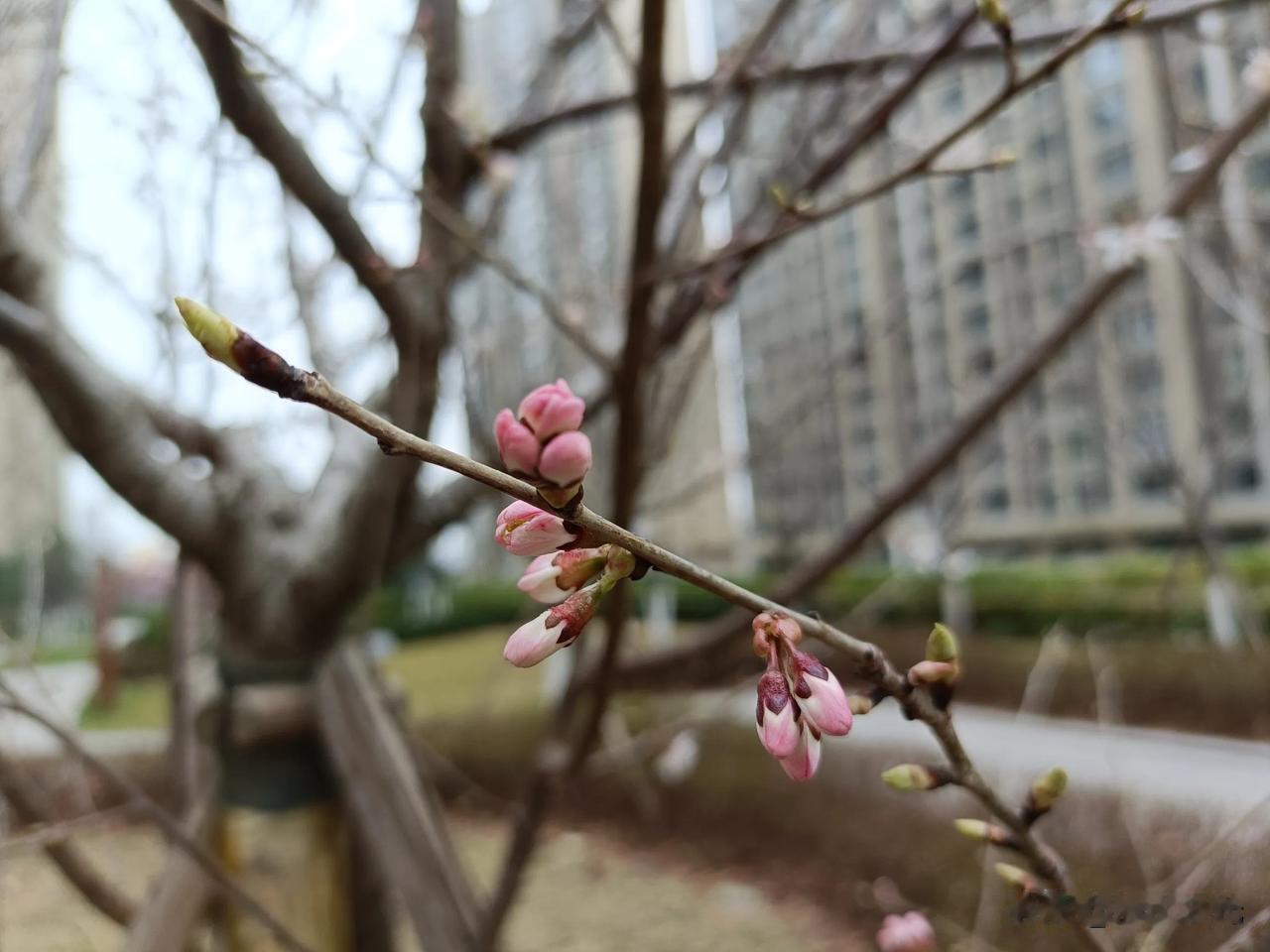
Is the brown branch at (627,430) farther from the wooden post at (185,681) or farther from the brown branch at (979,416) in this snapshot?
the wooden post at (185,681)

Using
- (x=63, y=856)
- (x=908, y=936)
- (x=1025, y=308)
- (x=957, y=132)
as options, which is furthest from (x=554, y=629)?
(x=1025, y=308)

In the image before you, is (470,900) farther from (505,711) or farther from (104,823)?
(505,711)

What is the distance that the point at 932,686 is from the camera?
0.45 metres

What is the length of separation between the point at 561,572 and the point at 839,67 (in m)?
1.44

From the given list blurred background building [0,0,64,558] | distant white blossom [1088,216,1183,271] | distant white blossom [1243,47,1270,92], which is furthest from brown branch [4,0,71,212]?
distant white blossom [1243,47,1270,92]

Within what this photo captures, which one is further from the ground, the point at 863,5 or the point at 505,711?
the point at 863,5

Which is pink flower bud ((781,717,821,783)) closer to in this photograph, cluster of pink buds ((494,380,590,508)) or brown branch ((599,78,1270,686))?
cluster of pink buds ((494,380,590,508))

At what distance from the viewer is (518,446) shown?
0.29 m

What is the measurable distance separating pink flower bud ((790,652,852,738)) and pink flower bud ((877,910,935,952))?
1.16ft

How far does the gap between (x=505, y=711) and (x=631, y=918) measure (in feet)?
9.54

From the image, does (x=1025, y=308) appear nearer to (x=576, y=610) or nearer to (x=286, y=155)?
(x=286, y=155)

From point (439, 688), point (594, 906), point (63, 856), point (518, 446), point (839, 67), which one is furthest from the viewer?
point (439, 688)

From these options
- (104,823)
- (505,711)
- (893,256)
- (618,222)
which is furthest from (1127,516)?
(104,823)

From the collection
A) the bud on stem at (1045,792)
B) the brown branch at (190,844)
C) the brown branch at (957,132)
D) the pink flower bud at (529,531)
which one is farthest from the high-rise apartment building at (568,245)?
the pink flower bud at (529,531)
